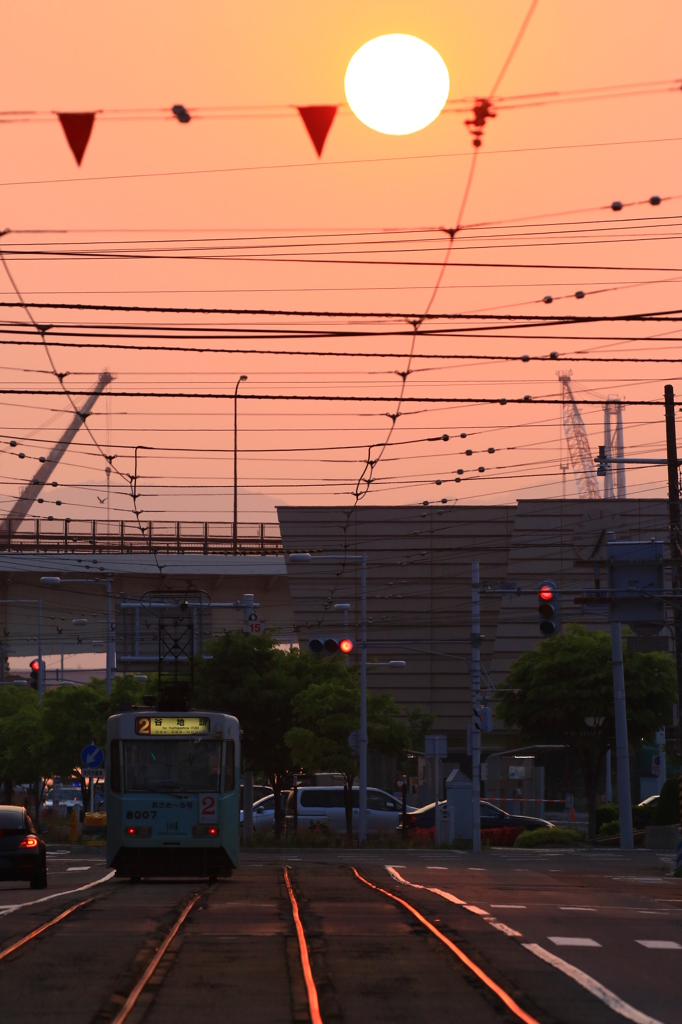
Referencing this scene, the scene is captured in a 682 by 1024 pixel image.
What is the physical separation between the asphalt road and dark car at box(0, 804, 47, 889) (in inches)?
14.2

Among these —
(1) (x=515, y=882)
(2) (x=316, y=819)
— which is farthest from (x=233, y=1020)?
(2) (x=316, y=819)

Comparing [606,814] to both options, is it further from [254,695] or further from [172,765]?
[172,765]

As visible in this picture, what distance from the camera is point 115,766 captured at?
2356cm

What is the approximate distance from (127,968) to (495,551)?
63.0 m

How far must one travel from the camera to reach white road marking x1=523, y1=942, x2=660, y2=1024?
9.10 m

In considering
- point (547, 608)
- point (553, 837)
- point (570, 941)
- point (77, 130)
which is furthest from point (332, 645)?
point (77, 130)

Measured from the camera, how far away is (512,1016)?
29.3 feet

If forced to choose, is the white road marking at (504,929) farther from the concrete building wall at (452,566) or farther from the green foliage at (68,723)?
the concrete building wall at (452,566)

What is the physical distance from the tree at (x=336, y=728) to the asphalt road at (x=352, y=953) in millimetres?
20898

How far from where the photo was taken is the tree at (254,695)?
149 feet

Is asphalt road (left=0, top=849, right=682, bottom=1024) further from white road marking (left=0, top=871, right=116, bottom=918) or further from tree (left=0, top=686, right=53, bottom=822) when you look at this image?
tree (left=0, top=686, right=53, bottom=822)

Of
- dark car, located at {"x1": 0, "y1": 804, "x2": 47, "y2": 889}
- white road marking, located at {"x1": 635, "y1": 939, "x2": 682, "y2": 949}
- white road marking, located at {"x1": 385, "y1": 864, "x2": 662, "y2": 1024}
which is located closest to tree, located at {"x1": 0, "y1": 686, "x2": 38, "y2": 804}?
dark car, located at {"x1": 0, "y1": 804, "x2": 47, "y2": 889}

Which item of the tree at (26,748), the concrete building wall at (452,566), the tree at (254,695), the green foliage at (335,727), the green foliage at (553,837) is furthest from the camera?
the concrete building wall at (452,566)

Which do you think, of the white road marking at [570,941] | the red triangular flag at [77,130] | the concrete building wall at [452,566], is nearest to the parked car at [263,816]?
the concrete building wall at [452,566]
